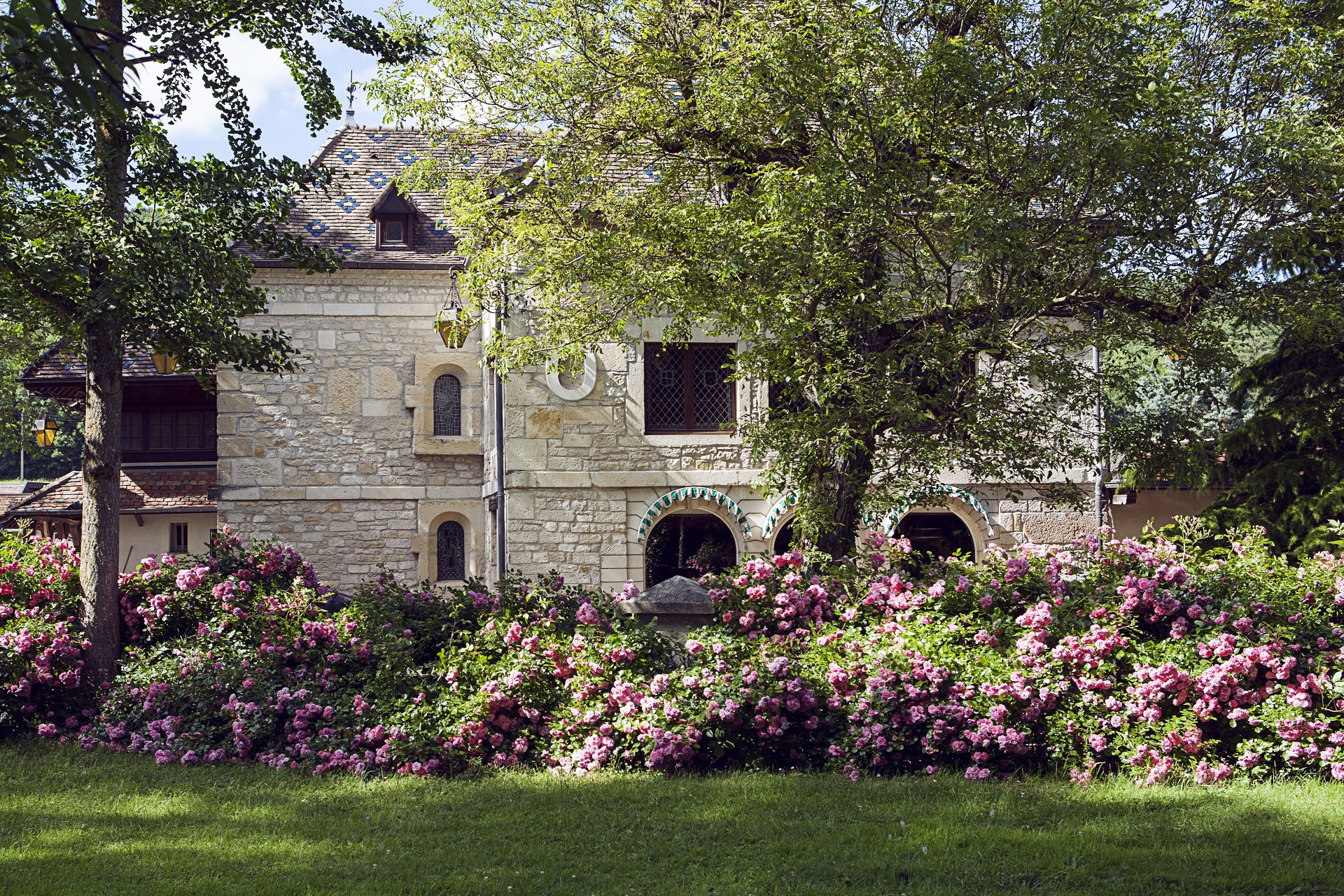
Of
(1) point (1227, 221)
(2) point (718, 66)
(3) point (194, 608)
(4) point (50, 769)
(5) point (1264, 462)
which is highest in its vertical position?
(2) point (718, 66)

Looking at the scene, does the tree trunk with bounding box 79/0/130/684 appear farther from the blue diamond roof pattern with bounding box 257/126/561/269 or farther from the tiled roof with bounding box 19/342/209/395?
the tiled roof with bounding box 19/342/209/395

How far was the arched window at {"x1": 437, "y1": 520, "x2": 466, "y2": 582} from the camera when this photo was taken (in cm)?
1775

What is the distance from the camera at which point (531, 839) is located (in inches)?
199

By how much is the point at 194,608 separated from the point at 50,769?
71.0 inches

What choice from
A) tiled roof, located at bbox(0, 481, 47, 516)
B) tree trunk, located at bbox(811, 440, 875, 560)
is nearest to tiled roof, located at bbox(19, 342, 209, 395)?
tree trunk, located at bbox(811, 440, 875, 560)

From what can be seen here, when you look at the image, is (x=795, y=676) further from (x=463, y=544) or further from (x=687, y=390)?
(x=463, y=544)

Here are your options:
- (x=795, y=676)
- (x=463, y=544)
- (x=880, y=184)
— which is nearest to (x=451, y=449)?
(x=463, y=544)

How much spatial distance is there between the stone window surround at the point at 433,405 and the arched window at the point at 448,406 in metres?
0.15

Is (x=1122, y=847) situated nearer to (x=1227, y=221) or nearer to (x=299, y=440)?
(x=1227, y=221)

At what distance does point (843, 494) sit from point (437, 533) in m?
10.1

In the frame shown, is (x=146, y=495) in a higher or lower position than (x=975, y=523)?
higher

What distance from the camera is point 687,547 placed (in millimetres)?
15234

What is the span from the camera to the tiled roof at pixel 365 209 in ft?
57.1

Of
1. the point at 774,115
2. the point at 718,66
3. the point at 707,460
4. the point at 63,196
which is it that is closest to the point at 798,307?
the point at 774,115
